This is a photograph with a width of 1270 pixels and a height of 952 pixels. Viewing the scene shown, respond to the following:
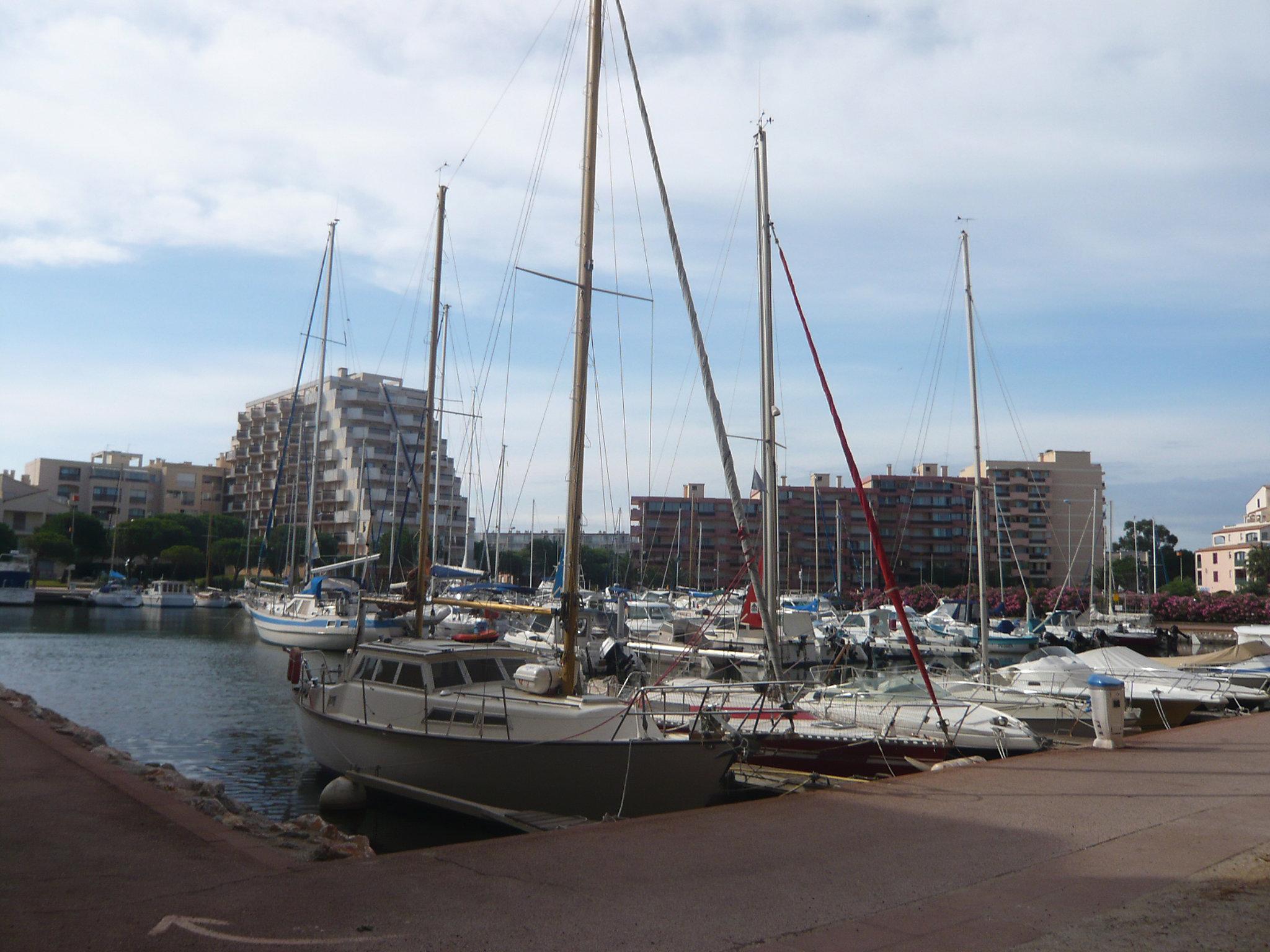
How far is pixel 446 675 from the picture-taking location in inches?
611

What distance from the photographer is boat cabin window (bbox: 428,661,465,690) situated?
1536 cm

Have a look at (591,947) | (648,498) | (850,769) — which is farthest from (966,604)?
(648,498)

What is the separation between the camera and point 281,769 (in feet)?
62.6

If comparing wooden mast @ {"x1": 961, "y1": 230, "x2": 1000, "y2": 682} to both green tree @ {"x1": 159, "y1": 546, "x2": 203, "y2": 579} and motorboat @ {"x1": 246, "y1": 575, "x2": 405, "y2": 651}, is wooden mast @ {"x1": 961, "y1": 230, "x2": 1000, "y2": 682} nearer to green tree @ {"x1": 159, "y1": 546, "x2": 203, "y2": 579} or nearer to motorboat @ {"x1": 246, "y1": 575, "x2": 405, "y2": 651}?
motorboat @ {"x1": 246, "y1": 575, "x2": 405, "y2": 651}

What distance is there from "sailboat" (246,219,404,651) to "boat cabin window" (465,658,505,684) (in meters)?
27.4

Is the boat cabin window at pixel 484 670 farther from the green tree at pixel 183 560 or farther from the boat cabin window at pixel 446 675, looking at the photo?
the green tree at pixel 183 560

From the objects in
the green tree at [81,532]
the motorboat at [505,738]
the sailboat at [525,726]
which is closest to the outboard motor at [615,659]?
the sailboat at [525,726]

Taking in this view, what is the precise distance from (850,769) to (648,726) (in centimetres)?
426

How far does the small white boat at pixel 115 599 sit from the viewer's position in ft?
255

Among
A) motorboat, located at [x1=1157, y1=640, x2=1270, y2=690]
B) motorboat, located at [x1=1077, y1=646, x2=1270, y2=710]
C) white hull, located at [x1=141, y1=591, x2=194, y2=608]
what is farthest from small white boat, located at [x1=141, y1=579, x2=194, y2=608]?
motorboat, located at [x1=1157, y1=640, x2=1270, y2=690]

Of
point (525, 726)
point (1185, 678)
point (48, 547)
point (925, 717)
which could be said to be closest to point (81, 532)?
point (48, 547)

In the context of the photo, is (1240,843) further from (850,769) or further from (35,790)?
(35,790)

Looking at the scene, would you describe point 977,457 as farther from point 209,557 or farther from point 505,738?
point 209,557

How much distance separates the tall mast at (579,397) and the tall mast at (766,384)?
623cm
